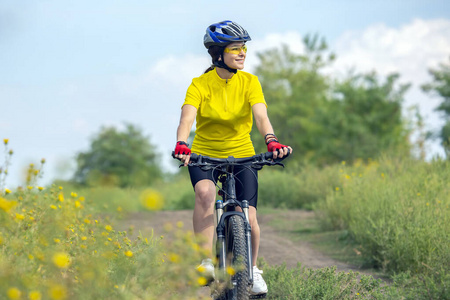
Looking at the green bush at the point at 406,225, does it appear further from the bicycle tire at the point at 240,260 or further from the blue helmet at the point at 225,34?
the blue helmet at the point at 225,34

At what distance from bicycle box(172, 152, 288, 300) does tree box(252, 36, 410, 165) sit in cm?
2268

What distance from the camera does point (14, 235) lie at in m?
3.90

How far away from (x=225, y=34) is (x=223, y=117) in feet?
2.17

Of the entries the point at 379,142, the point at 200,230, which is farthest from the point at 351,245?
the point at 379,142

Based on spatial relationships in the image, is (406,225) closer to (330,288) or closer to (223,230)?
(330,288)

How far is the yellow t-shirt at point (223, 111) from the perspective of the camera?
14.4 feet

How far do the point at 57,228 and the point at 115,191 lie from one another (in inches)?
513

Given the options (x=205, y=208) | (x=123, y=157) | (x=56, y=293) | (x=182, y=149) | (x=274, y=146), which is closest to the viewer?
(x=56, y=293)

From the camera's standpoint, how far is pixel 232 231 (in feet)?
12.4

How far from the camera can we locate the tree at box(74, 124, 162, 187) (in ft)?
135

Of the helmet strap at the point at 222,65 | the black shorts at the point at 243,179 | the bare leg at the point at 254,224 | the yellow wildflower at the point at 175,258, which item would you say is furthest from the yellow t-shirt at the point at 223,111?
the yellow wildflower at the point at 175,258

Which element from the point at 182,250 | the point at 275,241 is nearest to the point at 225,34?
the point at 182,250

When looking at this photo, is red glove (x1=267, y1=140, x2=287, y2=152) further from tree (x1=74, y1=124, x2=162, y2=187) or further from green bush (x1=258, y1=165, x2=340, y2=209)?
tree (x1=74, y1=124, x2=162, y2=187)

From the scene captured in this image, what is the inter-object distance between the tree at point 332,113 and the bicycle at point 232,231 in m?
22.7
